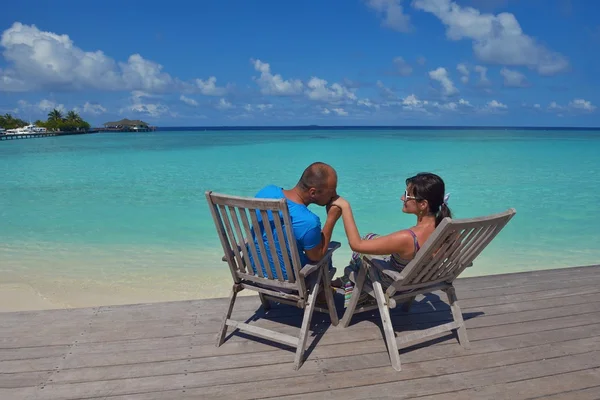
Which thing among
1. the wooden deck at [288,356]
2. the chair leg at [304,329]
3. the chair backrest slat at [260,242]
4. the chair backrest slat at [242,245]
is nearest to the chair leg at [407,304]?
the wooden deck at [288,356]

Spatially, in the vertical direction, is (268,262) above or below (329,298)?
above

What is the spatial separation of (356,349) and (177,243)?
5.57m

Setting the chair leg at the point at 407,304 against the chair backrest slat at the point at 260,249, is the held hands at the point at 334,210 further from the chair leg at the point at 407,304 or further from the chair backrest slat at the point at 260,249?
the chair leg at the point at 407,304

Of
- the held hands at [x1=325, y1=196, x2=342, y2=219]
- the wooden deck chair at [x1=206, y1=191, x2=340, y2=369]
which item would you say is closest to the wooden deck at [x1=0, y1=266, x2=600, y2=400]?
the wooden deck chair at [x1=206, y1=191, x2=340, y2=369]

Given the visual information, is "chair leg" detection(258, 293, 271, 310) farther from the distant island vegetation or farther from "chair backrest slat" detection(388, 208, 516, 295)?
the distant island vegetation

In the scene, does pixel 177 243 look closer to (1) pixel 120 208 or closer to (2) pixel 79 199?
(1) pixel 120 208

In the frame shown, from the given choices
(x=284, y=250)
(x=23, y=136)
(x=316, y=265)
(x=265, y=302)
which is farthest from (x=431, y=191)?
(x=23, y=136)

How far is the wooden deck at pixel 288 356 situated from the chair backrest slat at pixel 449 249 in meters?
0.46

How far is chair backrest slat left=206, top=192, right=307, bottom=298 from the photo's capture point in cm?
264

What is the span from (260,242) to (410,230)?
0.93 meters

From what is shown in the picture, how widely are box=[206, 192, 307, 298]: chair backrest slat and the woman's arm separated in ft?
1.15

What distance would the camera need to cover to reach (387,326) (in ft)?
9.44

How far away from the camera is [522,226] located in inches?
382

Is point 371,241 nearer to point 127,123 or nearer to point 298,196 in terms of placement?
point 298,196
